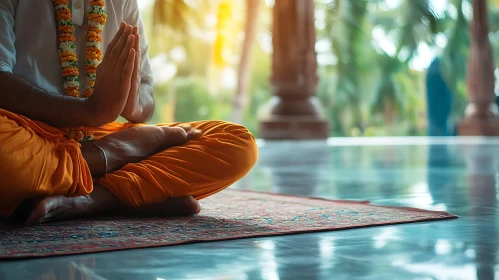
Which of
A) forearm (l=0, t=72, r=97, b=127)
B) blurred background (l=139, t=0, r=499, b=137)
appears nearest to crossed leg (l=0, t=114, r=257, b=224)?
forearm (l=0, t=72, r=97, b=127)

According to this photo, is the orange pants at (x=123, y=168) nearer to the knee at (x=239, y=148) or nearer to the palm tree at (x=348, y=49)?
the knee at (x=239, y=148)

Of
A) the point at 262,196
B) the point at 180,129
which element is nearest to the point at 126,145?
the point at 180,129

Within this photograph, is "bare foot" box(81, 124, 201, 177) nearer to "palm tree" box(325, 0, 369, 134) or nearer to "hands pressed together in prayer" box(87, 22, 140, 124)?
"hands pressed together in prayer" box(87, 22, 140, 124)

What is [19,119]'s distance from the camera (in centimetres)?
192

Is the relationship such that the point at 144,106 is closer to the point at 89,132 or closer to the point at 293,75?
the point at 89,132

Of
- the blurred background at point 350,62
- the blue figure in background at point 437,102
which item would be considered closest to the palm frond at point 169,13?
the blurred background at point 350,62

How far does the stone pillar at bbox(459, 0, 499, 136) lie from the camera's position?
10.7m

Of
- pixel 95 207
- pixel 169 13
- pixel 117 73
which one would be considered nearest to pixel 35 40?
pixel 117 73

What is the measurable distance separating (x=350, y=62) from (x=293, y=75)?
10463 mm

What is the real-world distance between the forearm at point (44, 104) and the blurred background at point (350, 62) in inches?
512

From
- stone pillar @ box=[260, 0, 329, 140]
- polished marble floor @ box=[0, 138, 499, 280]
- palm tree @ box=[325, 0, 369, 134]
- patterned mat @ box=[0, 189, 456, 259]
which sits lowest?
polished marble floor @ box=[0, 138, 499, 280]

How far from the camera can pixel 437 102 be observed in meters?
18.4

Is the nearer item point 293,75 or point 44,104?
point 44,104

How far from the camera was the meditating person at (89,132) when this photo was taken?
1.89 meters
